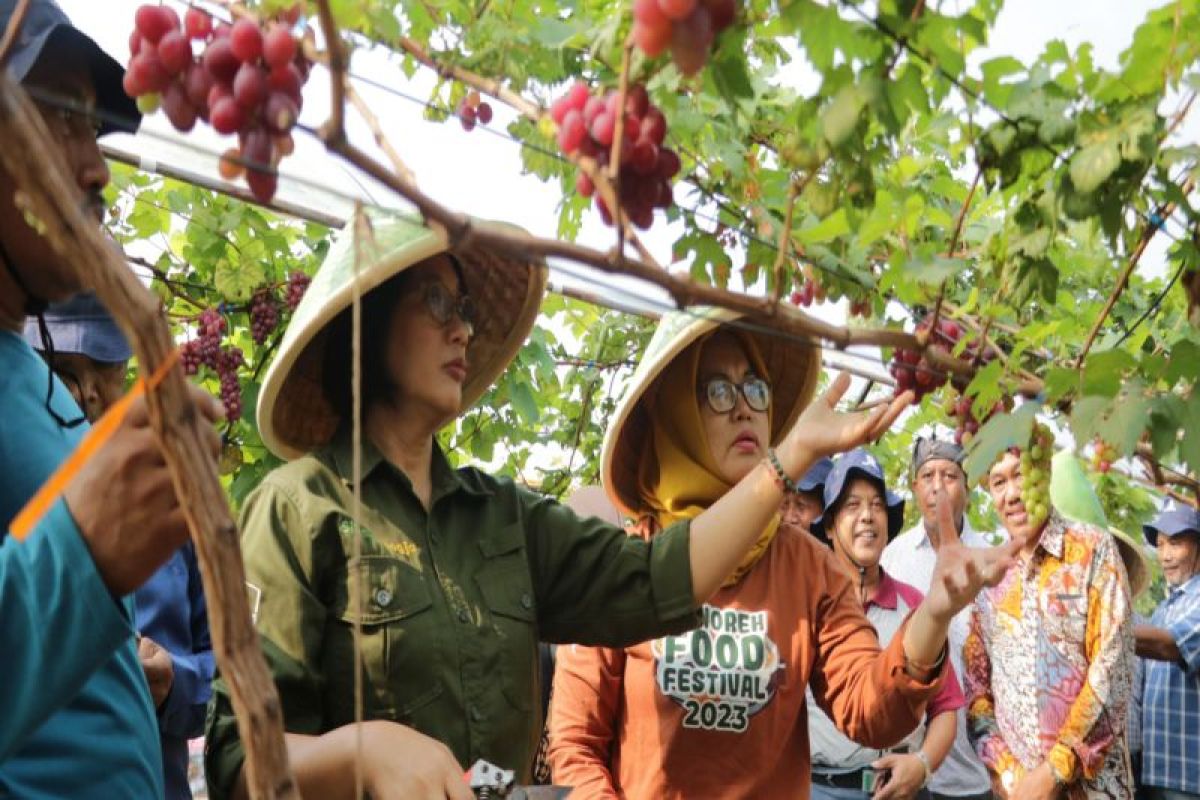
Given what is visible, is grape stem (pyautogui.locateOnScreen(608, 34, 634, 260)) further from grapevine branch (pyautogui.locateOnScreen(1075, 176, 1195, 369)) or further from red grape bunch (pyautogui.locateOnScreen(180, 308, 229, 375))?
red grape bunch (pyautogui.locateOnScreen(180, 308, 229, 375))

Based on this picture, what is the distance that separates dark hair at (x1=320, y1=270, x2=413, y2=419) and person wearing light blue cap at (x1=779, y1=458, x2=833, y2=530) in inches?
137

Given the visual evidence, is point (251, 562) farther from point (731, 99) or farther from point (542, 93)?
point (542, 93)

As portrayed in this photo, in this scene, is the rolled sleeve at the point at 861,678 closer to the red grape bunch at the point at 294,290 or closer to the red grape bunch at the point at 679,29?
the red grape bunch at the point at 679,29

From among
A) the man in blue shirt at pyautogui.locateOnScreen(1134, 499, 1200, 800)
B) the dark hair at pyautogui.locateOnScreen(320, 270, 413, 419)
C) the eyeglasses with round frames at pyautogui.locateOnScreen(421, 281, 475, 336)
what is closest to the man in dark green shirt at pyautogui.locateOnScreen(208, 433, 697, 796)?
the dark hair at pyautogui.locateOnScreen(320, 270, 413, 419)

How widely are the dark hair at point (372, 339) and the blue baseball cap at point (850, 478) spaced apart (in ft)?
10.6

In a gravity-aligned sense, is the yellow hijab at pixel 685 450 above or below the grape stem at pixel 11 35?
below

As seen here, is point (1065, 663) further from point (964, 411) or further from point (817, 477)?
point (964, 411)

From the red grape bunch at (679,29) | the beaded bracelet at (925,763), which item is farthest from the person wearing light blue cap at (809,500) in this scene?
the red grape bunch at (679,29)

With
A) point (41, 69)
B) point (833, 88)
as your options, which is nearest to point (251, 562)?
point (41, 69)

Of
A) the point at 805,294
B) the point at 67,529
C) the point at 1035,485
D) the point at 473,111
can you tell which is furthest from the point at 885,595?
the point at 67,529

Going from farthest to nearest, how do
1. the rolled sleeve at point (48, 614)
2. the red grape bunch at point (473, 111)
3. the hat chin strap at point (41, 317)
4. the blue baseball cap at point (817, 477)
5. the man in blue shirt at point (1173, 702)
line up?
the blue baseball cap at point (817, 477) → the man in blue shirt at point (1173, 702) → the red grape bunch at point (473, 111) → the hat chin strap at point (41, 317) → the rolled sleeve at point (48, 614)

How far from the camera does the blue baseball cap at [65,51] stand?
1.65 metres

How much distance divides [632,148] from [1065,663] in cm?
390

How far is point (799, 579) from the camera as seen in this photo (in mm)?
3445
